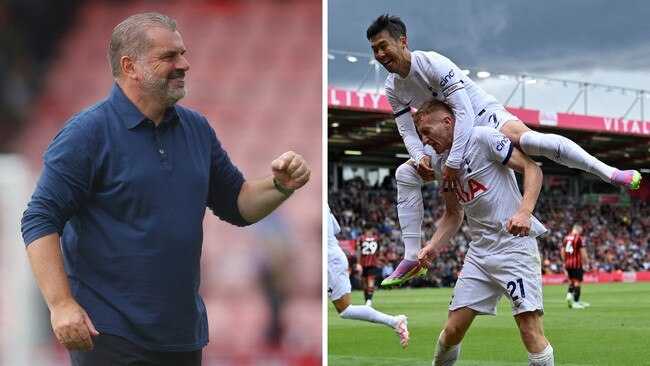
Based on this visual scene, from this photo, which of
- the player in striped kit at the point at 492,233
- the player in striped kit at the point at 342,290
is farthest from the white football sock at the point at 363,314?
the player in striped kit at the point at 492,233

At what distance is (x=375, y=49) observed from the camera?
3781 mm

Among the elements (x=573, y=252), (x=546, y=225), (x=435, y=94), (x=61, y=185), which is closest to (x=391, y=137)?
(x=546, y=225)

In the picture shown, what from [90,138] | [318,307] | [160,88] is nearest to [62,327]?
[90,138]

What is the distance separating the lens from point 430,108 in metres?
3.64

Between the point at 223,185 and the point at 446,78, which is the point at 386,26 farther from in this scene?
the point at 223,185

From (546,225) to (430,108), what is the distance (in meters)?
23.3

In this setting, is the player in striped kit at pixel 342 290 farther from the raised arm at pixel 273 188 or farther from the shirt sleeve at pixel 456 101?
the raised arm at pixel 273 188

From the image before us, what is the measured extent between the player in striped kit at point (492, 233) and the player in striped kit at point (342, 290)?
7.18 feet

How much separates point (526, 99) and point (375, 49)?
1784 cm

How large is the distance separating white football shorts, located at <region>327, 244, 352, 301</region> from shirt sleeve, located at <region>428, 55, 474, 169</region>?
2.44 meters

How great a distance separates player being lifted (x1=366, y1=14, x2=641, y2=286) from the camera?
3.48m

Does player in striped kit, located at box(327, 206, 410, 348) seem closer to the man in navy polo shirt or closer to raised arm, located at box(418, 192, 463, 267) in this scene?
raised arm, located at box(418, 192, 463, 267)

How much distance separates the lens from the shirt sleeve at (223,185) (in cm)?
285

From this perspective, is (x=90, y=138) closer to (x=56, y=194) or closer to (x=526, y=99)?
(x=56, y=194)
